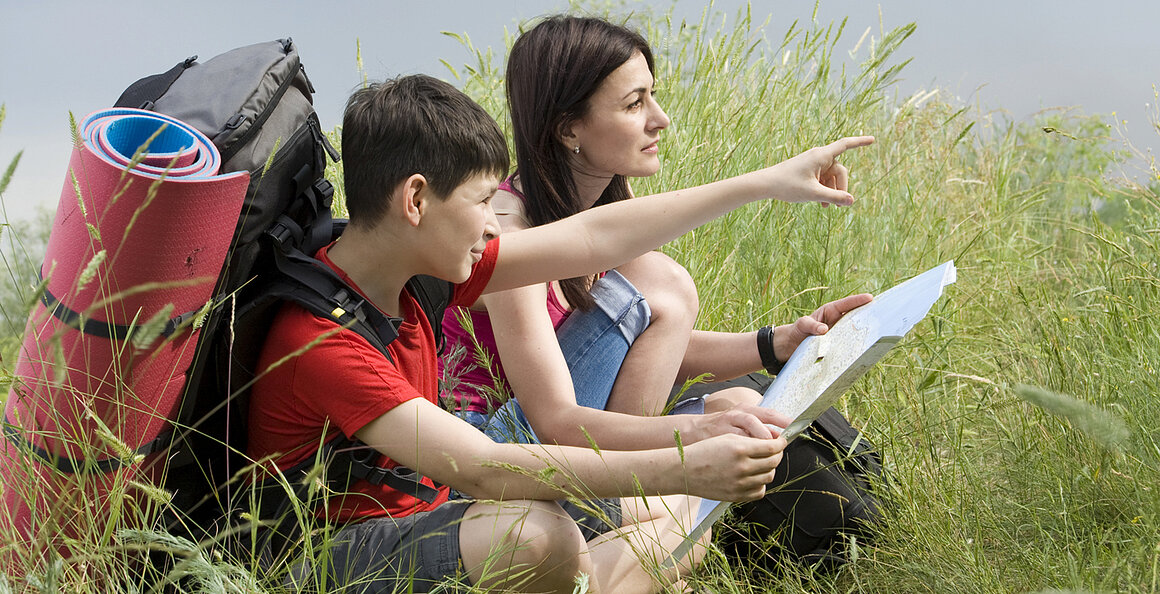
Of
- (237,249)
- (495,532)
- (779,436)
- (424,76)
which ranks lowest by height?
(495,532)

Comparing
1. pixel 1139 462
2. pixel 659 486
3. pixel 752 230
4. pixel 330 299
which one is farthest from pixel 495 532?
pixel 752 230

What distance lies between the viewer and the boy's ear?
179 cm

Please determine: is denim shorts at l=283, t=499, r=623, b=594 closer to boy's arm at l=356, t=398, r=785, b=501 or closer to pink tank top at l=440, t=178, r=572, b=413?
boy's arm at l=356, t=398, r=785, b=501

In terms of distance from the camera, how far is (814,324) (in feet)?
7.55

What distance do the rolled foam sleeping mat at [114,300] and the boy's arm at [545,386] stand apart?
25.8 inches

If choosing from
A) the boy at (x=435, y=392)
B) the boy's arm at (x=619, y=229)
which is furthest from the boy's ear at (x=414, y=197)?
the boy's arm at (x=619, y=229)

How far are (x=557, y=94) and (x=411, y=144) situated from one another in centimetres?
74

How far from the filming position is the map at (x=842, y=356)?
1.49 m

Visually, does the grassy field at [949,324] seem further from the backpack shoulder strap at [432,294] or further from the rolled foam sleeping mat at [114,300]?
the backpack shoulder strap at [432,294]

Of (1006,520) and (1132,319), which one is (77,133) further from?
(1132,319)

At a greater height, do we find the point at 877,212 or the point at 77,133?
the point at 77,133

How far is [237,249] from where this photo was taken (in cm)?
167

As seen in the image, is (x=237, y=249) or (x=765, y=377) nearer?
(x=237, y=249)

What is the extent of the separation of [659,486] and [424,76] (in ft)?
3.14
